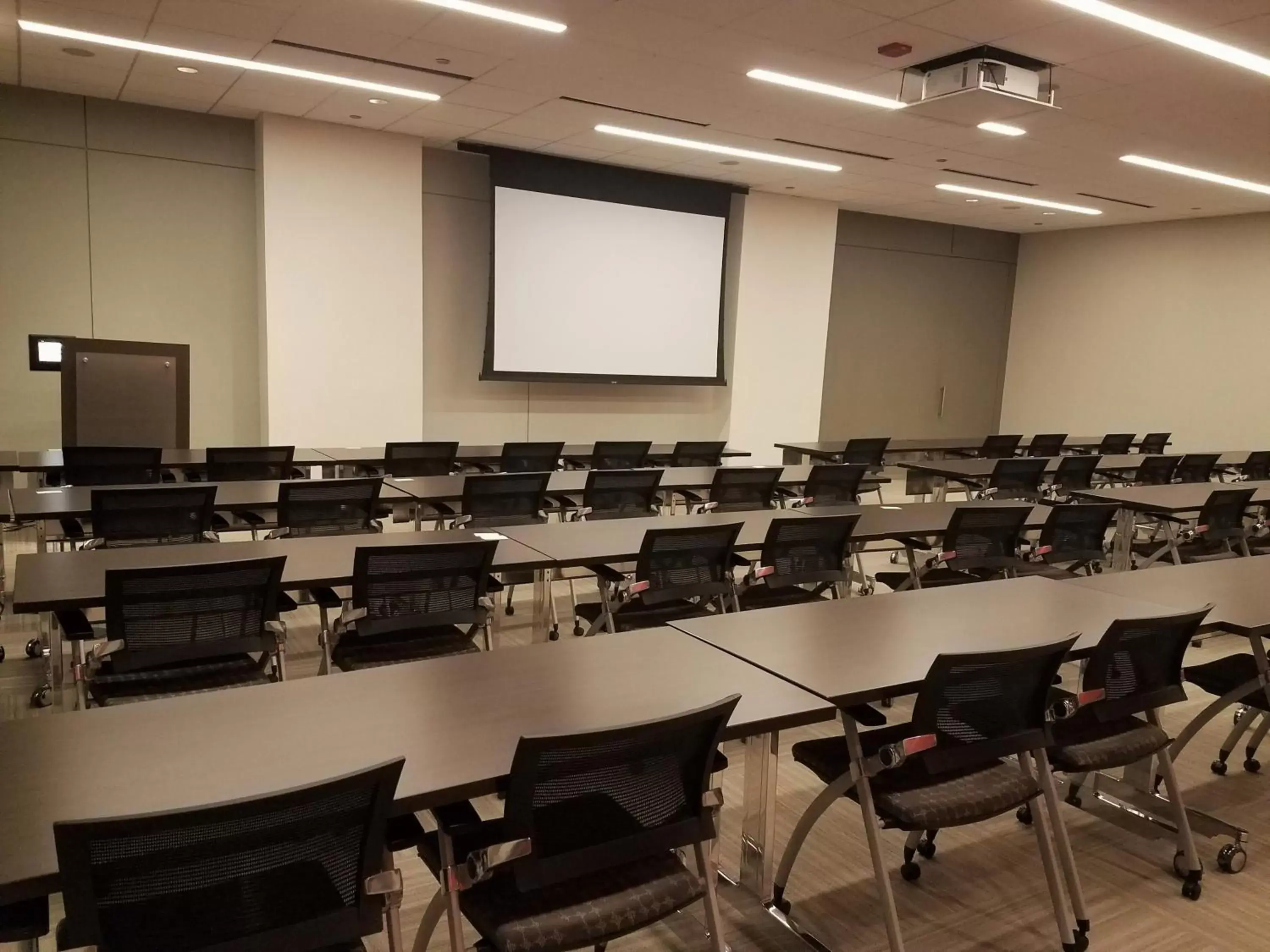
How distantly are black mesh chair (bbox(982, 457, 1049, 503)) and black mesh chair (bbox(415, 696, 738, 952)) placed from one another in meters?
5.30

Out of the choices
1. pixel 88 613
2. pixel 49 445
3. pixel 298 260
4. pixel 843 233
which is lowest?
pixel 88 613

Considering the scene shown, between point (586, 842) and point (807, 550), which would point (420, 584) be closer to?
point (586, 842)

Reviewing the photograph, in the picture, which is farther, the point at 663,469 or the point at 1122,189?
the point at 1122,189

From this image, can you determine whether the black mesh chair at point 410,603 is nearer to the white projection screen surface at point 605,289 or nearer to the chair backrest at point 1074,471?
the chair backrest at point 1074,471

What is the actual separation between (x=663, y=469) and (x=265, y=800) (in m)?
4.07

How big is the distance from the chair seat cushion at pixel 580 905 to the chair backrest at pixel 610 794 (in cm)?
5

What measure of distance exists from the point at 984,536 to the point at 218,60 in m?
5.75

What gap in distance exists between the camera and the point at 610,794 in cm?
173

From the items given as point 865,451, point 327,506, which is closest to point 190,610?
point 327,506

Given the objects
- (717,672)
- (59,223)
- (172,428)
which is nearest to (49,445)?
(172,428)

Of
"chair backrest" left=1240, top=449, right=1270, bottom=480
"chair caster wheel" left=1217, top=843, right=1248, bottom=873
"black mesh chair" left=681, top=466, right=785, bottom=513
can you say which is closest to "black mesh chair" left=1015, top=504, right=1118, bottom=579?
"black mesh chair" left=681, top=466, right=785, bottom=513

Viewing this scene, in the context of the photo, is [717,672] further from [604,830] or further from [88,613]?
[88,613]

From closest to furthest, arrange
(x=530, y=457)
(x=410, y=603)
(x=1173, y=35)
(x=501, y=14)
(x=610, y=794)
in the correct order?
(x=610, y=794)
(x=410, y=603)
(x=1173, y=35)
(x=501, y=14)
(x=530, y=457)

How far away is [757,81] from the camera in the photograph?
6020 millimetres
